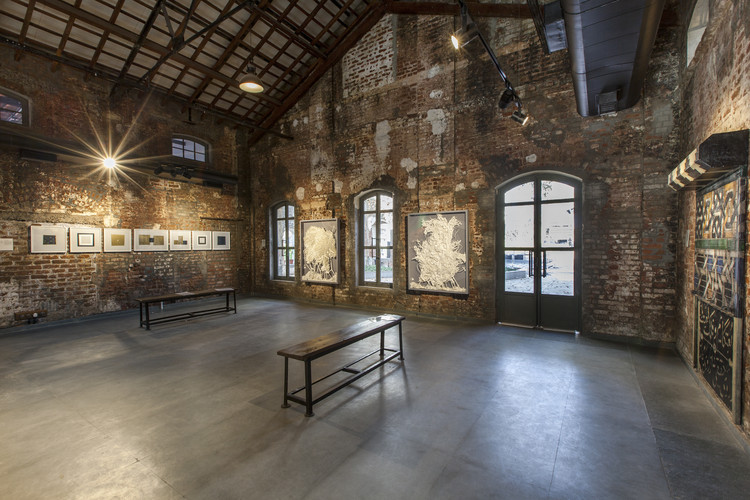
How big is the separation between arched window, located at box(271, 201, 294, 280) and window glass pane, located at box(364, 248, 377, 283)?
248 cm

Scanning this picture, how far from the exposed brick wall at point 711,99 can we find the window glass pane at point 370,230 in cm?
531

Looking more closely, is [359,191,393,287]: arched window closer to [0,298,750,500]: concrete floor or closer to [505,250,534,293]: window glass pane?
[505,250,534,293]: window glass pane

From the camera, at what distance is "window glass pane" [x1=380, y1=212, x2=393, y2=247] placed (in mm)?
7762

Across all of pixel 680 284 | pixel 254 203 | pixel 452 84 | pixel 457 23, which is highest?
pixel 457 23

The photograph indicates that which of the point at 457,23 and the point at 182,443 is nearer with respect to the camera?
the point at 182,443

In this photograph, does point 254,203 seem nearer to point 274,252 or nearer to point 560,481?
point 274,252

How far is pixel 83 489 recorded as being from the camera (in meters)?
2.21

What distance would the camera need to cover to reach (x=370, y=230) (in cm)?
811

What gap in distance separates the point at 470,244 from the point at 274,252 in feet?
18.8

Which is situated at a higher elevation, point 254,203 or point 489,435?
point 254,203

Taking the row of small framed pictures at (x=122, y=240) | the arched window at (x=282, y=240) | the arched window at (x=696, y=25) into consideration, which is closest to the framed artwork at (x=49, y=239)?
the row of small framed pictures at (x=122, y=240)

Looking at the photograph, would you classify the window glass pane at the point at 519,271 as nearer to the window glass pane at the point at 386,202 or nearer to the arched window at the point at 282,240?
the window glass pane at the point at 386,202

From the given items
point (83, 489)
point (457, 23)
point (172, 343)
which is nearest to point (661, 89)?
point (457, 23)

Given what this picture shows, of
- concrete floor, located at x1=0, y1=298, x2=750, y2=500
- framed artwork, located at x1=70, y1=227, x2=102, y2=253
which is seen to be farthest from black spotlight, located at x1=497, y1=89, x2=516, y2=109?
framed artwork, located at x1=70, y1=227, x2=102, y2=253
